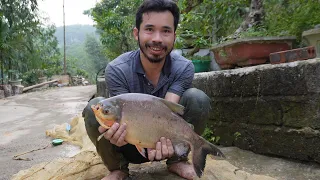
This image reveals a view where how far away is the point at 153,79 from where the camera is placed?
234cm

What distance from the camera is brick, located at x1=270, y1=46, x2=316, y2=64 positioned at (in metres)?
2.50

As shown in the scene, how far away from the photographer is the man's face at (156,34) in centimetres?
215

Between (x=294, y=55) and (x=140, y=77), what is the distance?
52.5 inches

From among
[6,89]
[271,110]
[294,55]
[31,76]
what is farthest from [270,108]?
[31,76]

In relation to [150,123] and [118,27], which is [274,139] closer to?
[150,123]

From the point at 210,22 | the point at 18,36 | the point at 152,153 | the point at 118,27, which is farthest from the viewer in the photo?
the point at 18,36

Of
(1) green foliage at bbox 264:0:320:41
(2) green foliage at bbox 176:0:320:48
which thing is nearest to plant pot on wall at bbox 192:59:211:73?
(2) green foliage at bbox 176:0:320:48

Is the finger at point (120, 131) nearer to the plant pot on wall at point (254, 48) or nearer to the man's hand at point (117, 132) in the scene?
the man's hand at point (117, 132)

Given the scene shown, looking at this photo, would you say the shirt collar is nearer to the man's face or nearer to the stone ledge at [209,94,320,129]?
the man's face

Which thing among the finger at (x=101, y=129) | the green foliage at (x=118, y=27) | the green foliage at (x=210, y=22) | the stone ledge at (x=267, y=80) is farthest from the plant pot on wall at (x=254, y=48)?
the green foliage at (x=118, y=27)

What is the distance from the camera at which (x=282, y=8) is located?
13.2 ft

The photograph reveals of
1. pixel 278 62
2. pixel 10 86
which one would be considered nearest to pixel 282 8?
pixel 278 62

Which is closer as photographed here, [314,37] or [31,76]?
[314,37]

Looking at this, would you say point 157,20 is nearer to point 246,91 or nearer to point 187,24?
point 246,91
